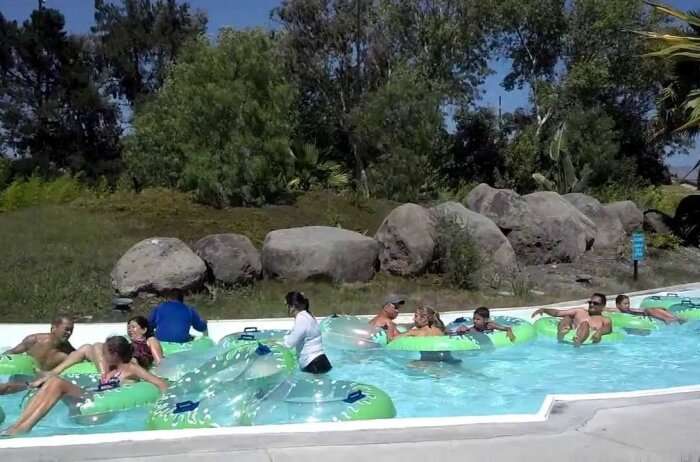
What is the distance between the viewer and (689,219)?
64.3ft

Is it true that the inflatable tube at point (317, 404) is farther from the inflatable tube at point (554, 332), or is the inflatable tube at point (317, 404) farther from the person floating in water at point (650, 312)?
the person floating in water at point (650, 312)

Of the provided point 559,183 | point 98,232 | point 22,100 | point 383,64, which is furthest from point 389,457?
point 22,100

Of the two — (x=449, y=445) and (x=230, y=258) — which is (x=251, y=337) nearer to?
(x=230, y=258)

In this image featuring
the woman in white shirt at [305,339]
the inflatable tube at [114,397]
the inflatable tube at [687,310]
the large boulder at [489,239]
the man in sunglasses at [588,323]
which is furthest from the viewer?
the large boulder at [489,239]

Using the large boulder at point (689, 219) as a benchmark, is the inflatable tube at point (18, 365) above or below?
below

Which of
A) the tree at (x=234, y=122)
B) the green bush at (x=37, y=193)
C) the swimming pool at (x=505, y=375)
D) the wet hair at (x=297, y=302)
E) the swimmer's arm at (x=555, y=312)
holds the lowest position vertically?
the swimming pool at (x=505, y=375)

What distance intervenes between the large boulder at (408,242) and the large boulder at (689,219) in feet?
26.2

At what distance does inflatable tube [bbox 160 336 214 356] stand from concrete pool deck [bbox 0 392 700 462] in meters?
4.46

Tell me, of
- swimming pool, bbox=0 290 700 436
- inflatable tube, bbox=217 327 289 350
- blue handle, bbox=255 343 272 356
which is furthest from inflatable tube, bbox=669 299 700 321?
blue handle, bbox=255 343 272 356

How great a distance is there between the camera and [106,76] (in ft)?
124

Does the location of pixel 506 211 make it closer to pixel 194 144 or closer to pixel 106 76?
pixel 194 144

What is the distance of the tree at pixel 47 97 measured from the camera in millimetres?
34688

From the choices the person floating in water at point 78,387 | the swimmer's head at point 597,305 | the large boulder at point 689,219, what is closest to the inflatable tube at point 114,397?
the person floating in water at point 78,387

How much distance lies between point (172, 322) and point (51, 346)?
144cm
